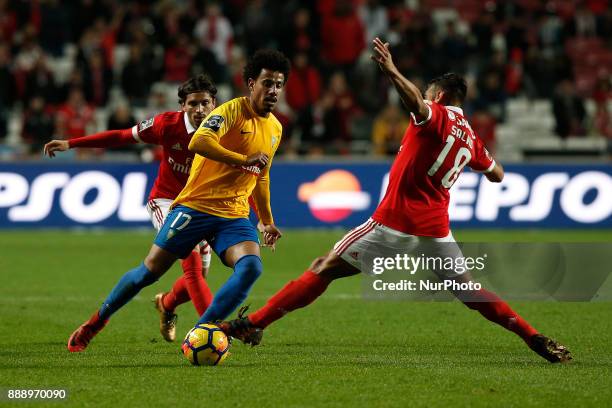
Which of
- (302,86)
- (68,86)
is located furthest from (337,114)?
(68,86)

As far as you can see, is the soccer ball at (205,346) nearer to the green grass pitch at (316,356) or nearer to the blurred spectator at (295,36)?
the green grass pitch at (316,356)

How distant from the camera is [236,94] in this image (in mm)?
20875

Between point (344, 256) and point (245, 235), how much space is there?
0.70m

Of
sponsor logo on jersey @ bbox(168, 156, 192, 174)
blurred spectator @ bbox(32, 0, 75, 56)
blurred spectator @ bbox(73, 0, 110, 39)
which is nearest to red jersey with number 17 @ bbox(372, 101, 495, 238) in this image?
sponsor logo on jersey @ bbox(168, 156, 192, 174)

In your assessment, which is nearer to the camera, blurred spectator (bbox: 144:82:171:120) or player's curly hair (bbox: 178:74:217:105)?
player's curly hair (bbox: 178:74:217:105)

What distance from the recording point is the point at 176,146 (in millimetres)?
8789

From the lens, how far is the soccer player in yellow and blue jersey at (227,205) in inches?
299

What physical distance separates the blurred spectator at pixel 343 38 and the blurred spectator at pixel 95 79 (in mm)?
4333

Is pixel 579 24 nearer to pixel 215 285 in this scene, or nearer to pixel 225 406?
pixel 215 285

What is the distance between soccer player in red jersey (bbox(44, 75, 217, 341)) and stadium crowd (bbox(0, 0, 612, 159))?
1035 cm

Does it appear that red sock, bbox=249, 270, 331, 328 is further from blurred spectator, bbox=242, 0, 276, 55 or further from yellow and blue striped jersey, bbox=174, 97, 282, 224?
blurred spectator, bbox=242, 0, 276, 55

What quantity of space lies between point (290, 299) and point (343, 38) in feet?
49.4

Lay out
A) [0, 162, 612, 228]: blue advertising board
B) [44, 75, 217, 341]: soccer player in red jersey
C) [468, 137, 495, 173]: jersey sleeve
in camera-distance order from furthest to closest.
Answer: [0, 162, 612, 228]: blue advertising board
[44, 75, 217, 341]: soccer player in red jersey
[468, 137, 495, 173]: jersey sleeve

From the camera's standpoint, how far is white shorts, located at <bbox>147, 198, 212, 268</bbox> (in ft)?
29.2
